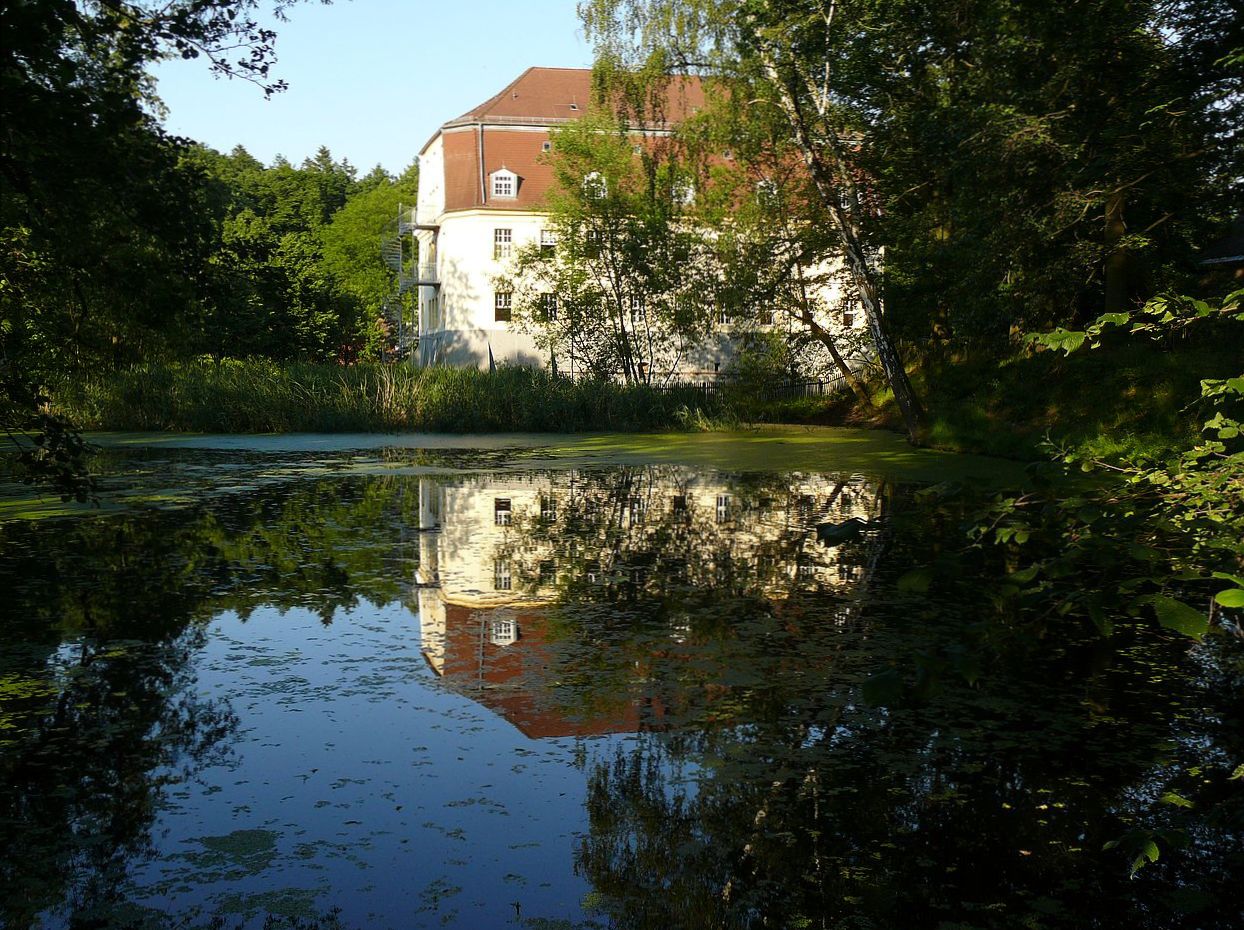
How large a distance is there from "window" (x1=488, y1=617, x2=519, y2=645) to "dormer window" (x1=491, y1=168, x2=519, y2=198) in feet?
141

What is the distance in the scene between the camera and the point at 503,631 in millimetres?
5996

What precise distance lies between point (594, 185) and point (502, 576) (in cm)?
2618

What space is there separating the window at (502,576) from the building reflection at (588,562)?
2 cm

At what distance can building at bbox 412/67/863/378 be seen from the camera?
46656 millimetres

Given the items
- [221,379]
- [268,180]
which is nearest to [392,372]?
[221,379]

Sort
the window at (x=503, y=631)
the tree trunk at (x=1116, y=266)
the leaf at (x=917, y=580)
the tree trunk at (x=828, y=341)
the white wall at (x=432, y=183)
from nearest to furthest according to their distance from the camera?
the leaf at (x=917, y=580) → the window at (x=503, y=631) → the tree trunk at (x=1116, y=266) → the tree trunk at (x=828, y=341) → the white wall at (x=432, y=183)

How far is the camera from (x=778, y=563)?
818 cm

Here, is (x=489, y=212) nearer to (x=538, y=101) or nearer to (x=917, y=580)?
(x=538, y=101)

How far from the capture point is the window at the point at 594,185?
106ft

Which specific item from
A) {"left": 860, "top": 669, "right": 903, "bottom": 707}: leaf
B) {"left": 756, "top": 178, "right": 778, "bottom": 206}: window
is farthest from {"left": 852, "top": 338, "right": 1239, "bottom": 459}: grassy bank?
{"left": 860, "top": 669, "right": 903, "bottom": 707}: leaf

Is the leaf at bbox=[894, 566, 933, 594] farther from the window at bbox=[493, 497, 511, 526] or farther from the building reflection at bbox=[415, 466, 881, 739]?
the window at bbox=[493, 497, 511, 526]

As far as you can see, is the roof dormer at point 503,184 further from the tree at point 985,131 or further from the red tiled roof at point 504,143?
the tree at point 985,131

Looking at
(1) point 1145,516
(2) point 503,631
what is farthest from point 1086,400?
(1) point 1145,516

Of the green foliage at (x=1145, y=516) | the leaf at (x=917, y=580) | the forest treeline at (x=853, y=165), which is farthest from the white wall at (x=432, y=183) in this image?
the leaf at (x=917, y=580)
